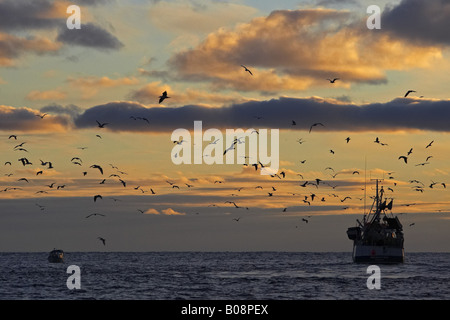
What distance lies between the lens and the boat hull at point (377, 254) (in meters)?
159

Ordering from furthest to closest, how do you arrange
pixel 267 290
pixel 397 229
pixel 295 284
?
pixel 397 229, pixel 295 284, pixel 267 290

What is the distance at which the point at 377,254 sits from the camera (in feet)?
522

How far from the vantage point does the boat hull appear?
6260 inches

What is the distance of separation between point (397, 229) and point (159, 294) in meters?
88.5

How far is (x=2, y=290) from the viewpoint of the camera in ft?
329
